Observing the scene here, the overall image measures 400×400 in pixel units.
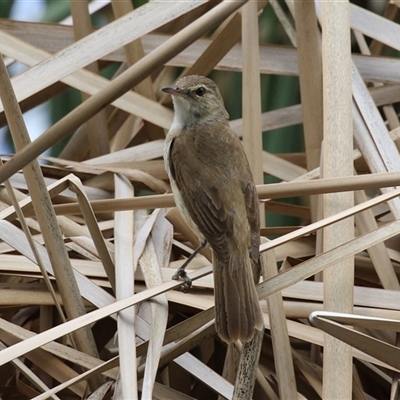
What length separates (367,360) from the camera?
6.43 ft

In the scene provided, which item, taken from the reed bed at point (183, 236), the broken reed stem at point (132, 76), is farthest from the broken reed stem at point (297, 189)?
the broken reed stem at point (132, 76)

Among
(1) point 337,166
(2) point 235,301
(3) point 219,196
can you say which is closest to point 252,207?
(3) point 219,196

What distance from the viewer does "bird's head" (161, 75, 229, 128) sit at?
2500 mm

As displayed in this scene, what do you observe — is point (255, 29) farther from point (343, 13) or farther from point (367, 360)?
point (367, 360)

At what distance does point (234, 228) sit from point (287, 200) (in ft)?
2.71

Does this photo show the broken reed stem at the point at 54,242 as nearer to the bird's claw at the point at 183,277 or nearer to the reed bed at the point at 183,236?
the reed bed at the point at 183,236

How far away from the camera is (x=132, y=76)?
50.2 inches

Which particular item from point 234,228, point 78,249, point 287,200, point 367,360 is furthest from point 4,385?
point 287,200

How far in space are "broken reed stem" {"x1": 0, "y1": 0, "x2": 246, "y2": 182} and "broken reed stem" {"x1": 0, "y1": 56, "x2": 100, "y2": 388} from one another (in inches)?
17.5

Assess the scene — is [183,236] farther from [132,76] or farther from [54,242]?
[132,76]

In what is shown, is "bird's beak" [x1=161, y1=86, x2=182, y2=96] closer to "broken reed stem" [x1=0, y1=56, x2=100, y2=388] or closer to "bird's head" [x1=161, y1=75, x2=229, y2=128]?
"bird's head" [x1=161, y1=75, x2=229, y2=128]

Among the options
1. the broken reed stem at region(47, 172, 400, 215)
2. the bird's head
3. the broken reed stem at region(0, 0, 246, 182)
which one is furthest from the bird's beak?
the broken reed stem at region(0, 0, 246, 182)

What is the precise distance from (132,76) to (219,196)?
99 cm

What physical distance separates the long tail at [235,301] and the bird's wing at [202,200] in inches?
1.6
